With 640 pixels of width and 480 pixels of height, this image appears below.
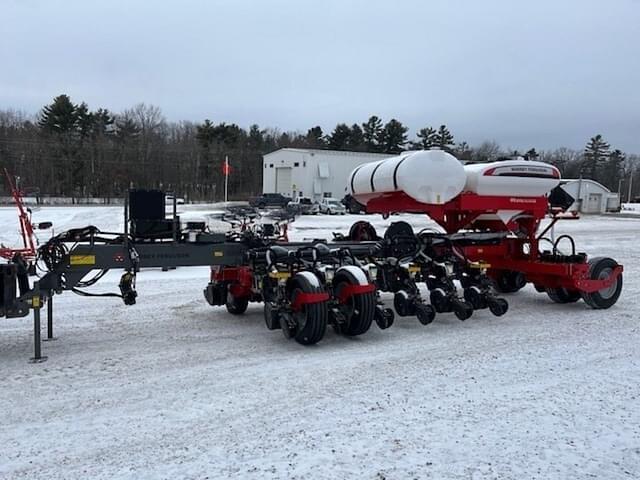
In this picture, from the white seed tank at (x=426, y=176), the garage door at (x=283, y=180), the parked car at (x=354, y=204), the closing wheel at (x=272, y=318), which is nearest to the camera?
the closing wheel at (x=272, y=318)

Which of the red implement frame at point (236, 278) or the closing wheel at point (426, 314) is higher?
the red implement frame at point (236, 278)

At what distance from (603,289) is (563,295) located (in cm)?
55

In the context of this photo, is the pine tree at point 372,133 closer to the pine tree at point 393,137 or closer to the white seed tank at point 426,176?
the pine tree at point 393,137

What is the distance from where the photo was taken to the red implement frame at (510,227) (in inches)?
304

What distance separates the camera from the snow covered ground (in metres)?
3.33

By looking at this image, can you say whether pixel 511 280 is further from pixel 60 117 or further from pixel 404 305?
pixel 60 117

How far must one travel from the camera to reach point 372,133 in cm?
8294

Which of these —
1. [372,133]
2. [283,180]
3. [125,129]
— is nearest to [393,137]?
[372,133]

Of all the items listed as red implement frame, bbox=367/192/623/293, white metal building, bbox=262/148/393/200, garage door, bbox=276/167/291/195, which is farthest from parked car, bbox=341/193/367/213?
garage door, bbox=276/167/291/195

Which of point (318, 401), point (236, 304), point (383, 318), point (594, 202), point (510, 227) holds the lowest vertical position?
point (318, 401)

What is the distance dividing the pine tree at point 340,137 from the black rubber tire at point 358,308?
77715mm

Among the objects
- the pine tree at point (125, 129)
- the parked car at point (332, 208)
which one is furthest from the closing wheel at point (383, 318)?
the pine tree at point (125, 129)

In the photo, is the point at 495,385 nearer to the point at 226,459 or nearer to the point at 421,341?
the point at 421,341

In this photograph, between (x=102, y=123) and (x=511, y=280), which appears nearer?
(x=511, y=280)
